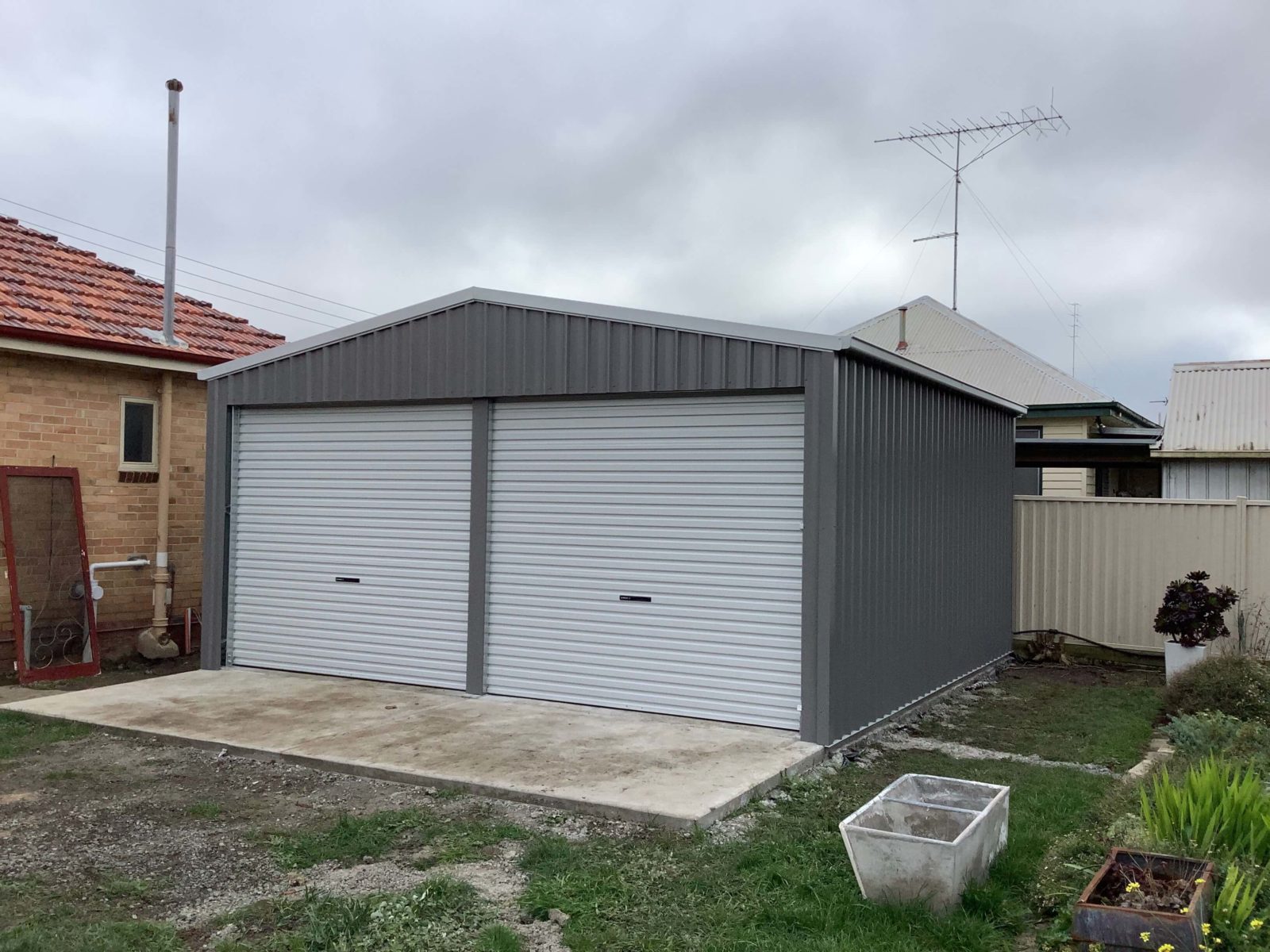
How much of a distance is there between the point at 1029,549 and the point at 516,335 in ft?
21.6

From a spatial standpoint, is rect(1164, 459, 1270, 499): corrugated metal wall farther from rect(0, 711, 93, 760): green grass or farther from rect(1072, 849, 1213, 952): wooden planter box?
rect(0, 711, 93, 760): green grass

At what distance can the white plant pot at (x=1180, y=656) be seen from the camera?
969 centimetres

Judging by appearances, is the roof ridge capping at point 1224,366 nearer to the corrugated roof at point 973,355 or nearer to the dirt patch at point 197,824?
the corrugated roof at point 973,355

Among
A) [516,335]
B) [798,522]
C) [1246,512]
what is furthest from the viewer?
[1246,512]

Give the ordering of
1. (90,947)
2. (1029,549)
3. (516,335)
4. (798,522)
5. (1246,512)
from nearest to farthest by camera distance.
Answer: (90,947), (798,522), (516,335), (1246,512), (1029,549)

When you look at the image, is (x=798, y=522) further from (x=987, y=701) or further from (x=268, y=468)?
(x=268, y=468)

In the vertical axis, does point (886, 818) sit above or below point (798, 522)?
below

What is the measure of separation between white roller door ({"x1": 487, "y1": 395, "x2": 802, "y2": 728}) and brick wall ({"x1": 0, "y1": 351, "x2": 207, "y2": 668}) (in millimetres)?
4416

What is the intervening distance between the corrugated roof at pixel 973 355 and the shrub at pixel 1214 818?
545 inches

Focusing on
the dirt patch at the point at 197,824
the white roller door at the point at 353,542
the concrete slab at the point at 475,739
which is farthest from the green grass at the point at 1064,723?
the white roller door at the point at 353,542

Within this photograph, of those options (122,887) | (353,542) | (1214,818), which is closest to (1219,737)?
(1214,818)

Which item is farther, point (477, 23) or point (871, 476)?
point (477, 23)

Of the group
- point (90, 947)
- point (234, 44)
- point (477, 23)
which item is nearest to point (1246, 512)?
point (477, 23)

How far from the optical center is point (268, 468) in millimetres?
10125
